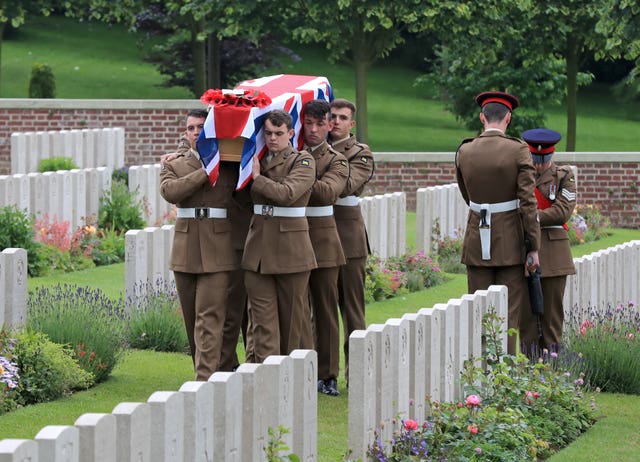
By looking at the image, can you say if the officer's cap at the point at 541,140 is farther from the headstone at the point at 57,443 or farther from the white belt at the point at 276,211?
the headstone at the point at 57,443

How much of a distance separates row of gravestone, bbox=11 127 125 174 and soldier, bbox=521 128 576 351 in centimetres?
986

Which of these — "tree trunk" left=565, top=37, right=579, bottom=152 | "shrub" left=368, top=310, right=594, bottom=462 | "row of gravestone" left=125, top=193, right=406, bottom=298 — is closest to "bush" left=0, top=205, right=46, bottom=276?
"row of gravestone" left=125, top=193, right=406, bottom=298

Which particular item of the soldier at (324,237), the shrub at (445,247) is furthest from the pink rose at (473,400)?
the shrub at (445,247)

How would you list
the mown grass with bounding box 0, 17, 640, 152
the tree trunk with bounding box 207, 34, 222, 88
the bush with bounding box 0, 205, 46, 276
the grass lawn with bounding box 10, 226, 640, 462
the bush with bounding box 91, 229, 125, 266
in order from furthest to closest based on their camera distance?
the mown grass with bounding box 0, 17, 640, 152, the tree trunk with bounding box 207, 34, 222, 88, the bush with bounding box 91, 229, 125, 266, the bush with bounding box 0, 205, 46, 276, the grass lawn with bounding box 10, 226, 640, 462

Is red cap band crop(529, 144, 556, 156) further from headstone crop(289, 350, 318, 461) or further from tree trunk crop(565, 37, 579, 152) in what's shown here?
tree trunk crop(565, 37, 579, 152)

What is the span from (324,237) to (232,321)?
77 centimetres

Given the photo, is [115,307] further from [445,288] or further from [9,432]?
[445,288]

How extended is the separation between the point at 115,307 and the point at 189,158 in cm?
190

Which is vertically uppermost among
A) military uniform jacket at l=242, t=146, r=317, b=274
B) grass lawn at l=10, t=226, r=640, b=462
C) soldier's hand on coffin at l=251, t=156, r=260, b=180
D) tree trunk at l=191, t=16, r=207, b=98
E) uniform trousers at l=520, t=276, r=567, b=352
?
tree trunk at l=191, t=16, r=207, b=98

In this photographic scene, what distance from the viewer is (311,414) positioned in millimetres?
5539

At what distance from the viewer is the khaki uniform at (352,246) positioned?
333 inches

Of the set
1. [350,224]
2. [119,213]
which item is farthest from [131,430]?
[119,213]

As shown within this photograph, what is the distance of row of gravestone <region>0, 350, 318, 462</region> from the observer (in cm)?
417

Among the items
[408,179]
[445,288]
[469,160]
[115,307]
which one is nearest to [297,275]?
[469,160]
